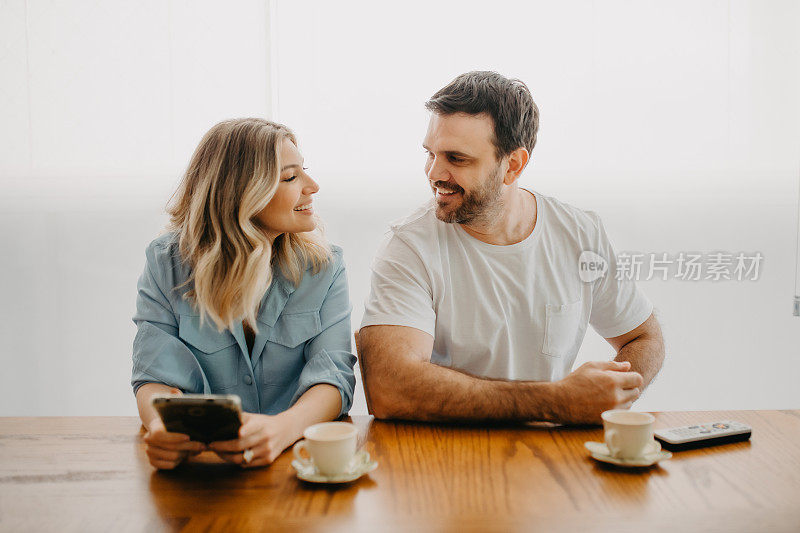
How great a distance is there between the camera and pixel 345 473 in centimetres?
105

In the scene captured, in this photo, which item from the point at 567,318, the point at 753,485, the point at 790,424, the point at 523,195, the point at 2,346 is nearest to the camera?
the point at 753,485

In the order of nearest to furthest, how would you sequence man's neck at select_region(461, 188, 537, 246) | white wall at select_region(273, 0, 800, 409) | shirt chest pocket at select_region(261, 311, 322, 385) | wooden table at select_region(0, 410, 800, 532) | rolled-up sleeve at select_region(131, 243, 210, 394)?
wooden table at select_region(0, 410, 800, 532), rolled-up sleeve at select_region(131, 243, 210, 394), shirt chest pocket at select_region(261, 311, 322, 385), man's neck at select_region(461, 188, 537, 246), white wall at select_region(273, 0, 800, 409)

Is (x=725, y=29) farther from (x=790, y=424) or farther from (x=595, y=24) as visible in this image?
(x=790, y=424)

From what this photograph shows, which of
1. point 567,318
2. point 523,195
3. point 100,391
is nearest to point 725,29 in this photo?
point 523,195

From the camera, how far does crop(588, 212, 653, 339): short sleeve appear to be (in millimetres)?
1816

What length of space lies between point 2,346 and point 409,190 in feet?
5.68

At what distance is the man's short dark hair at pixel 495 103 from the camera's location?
5.72 ft

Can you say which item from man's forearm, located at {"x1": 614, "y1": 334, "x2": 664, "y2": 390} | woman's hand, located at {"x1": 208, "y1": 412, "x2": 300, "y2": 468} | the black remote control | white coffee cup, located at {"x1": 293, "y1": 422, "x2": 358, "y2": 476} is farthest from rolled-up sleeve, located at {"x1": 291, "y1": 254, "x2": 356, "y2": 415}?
man's forearm, located at {"x1": 614, "y1": 334, "x2": 664, "y2": 390}

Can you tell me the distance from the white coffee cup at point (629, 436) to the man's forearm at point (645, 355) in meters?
0.64

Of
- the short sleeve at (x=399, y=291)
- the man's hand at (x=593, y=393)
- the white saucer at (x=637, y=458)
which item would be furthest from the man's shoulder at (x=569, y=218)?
the white saucer at (x=637, y=458)

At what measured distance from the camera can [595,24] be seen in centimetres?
244

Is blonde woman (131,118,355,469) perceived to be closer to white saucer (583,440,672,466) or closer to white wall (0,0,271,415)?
white saucer (583,440,672,466)

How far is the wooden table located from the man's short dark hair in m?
0.84

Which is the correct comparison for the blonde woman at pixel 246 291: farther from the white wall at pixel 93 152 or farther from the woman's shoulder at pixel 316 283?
the white wall at pixel 93 152
